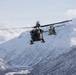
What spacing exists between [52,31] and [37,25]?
12.2ft

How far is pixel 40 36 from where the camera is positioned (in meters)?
80.2

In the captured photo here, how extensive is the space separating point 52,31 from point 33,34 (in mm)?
6271

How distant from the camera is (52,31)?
7675 cm

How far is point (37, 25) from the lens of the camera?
76.2 metres

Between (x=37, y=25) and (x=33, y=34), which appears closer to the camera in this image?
(x=37, y=25)

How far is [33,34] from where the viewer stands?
81188mm

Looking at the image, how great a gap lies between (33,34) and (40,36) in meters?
2.01

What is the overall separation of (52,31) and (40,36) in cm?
452

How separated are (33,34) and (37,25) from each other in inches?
213
